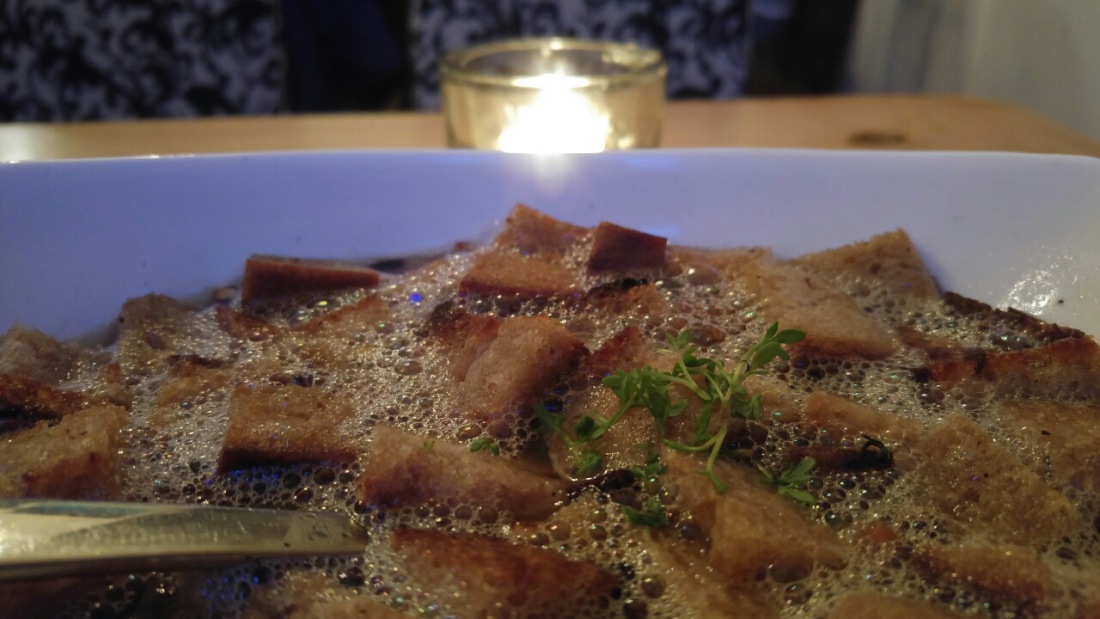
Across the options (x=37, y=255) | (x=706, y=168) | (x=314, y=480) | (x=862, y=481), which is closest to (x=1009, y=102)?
(x=706, y=168)

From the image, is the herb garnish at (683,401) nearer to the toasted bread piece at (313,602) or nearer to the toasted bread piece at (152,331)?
the toasted bread piece at (313,602)

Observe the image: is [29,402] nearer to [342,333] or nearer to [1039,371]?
[342,333]

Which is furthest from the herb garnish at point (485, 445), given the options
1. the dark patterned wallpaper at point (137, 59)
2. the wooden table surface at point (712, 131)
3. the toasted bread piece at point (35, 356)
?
the dark patterned wallpaper at point (137, 59)

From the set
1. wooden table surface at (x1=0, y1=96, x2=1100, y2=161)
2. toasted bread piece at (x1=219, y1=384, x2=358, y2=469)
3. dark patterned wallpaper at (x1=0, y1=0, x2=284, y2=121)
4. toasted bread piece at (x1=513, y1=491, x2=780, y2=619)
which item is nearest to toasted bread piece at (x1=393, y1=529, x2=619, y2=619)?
toasted bread piece at (x1=513, y1=491, x2=780, y2=619)

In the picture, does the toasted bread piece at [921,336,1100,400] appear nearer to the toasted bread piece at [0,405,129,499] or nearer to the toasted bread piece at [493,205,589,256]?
the toasted bread piece at [493,205,589,256]

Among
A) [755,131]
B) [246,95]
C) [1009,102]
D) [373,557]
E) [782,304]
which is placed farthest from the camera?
[246,95]

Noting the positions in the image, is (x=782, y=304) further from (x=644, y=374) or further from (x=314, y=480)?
(x=314, y=480)

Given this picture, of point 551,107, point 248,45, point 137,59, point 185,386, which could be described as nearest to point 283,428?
point 185,386

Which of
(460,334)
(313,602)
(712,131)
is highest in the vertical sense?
(712,131)
